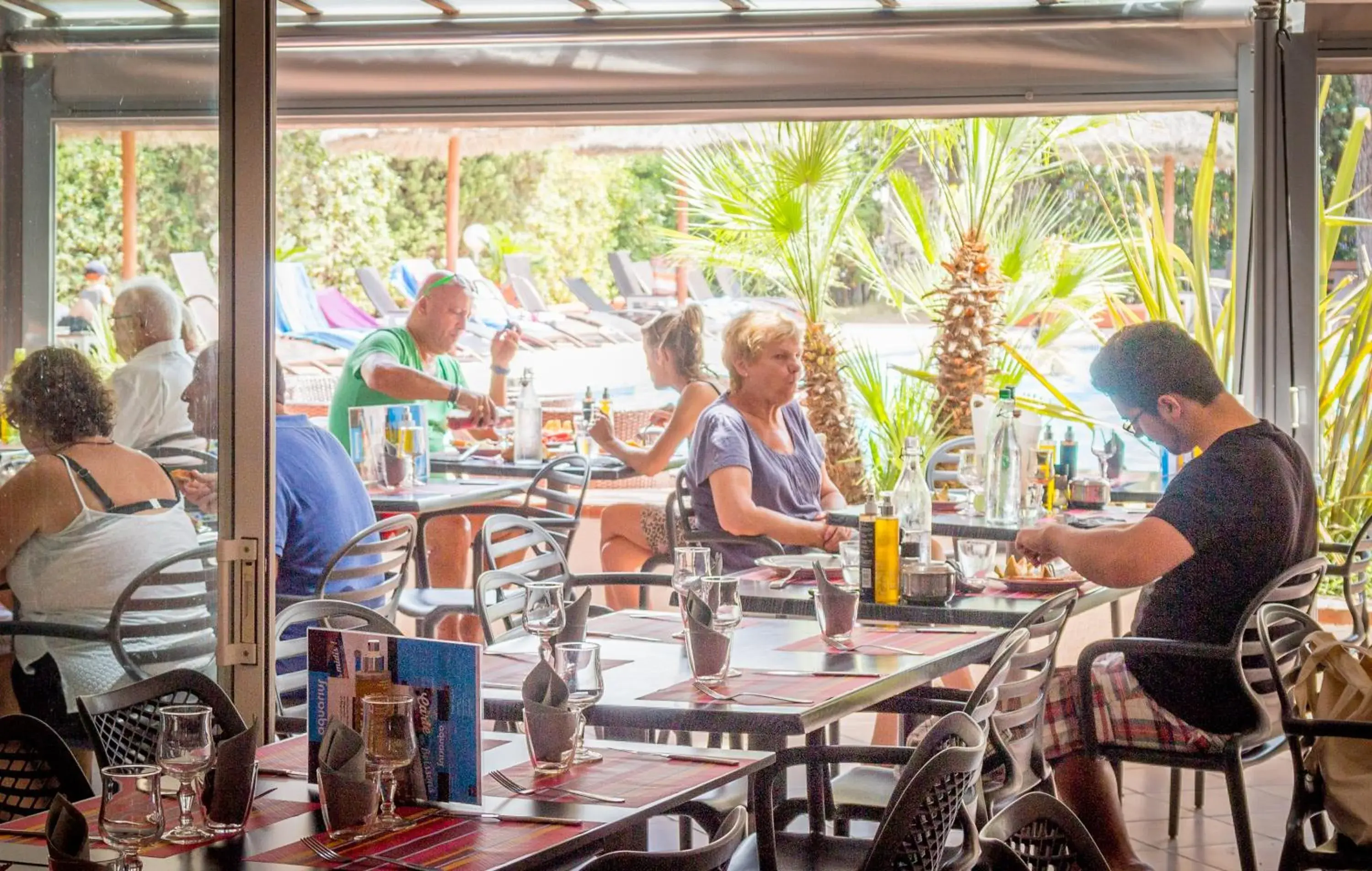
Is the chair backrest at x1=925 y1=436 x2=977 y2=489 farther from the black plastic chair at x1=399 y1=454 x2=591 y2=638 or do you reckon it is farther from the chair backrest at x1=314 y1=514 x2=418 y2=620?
the chair backrest at x1=314 y1=514 x2=418 y2=620

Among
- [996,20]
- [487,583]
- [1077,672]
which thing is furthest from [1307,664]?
[996,20]

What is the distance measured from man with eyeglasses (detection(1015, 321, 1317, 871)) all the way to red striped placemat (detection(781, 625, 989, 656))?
43 cm

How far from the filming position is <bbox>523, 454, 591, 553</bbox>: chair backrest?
18.9 ft

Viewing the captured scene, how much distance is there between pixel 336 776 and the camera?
2.00 meters

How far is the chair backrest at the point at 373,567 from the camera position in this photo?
4.27m

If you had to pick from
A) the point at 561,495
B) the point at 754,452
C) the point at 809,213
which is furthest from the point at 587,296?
the point at 754,452

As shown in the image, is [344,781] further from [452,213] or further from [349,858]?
[452,213]

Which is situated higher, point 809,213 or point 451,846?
point 809,213

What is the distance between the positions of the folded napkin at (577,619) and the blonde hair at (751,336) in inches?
83.9

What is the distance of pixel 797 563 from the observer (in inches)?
155

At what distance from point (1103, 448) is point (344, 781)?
15.1 feet

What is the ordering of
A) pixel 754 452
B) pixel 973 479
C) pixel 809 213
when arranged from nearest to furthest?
pixel 754 452
pixel 973 479
pixel 809 213

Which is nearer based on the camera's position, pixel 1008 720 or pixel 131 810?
pixel 131 810

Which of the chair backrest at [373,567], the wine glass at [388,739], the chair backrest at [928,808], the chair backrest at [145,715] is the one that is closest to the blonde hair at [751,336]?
the chair backrest at [373,567]
